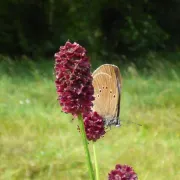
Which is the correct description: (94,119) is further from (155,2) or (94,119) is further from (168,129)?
(155,2)

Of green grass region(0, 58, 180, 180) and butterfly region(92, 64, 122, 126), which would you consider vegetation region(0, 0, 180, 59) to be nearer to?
green grass region(0, 58, 180, 180)

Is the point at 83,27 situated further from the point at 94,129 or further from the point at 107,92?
the point at 94,129

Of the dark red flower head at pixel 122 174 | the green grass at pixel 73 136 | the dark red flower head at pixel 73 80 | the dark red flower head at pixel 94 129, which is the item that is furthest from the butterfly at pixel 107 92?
the green grass at pixel 73 136

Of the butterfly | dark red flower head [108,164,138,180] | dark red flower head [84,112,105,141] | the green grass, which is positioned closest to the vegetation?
the green grass

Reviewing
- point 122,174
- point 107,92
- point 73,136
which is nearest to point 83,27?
point 73,136

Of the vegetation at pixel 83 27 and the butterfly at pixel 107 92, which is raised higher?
the vegetation at pixel 83 27

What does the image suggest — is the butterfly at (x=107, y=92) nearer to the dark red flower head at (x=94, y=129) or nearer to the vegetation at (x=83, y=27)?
the dark red flower head at (x=94, y=129)

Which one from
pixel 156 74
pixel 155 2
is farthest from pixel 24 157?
pixel 155 2
